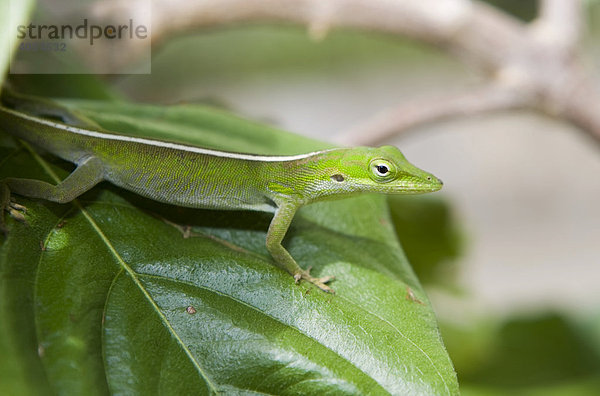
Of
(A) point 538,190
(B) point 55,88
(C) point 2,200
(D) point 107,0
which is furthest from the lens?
(A) point 538,190

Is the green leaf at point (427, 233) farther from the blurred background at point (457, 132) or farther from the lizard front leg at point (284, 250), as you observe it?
the blurred background at point (457, 132)

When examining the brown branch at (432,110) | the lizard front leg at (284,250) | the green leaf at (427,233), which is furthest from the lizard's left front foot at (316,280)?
the green leaf at (427,233)

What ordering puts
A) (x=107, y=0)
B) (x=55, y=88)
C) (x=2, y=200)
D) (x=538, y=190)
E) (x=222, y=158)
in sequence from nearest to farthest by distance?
(x=2, y=200)
(x=222, y=158)
(x=55, y=88)
(x=107, y=0)
(x=538, y=190)

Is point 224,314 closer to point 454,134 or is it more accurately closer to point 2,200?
point 2,200

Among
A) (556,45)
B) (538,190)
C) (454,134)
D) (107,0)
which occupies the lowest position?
(538,190)

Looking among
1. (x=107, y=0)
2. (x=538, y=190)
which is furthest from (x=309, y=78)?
(x=107, y=0)

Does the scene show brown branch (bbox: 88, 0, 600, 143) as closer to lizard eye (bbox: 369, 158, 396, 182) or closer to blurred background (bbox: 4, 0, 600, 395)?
lizard eye (bbox: 369, 158, 396, 182)

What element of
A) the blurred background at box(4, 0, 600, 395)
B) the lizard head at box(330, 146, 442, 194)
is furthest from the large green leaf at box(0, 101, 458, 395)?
the blurred background at box(4, 0, 600, 395)
